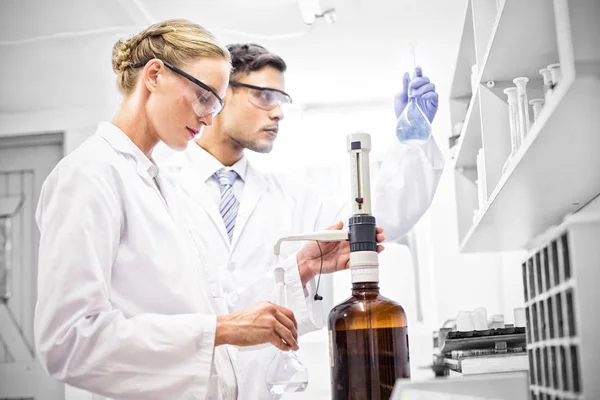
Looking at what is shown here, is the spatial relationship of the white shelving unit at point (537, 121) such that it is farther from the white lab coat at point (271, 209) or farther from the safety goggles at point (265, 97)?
the safety goggles at point (265, 97)

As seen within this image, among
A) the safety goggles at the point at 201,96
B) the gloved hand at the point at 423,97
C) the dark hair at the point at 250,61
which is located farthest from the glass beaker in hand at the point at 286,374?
the dark hair at the point at 250,61

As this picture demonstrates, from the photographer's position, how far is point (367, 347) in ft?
3.83

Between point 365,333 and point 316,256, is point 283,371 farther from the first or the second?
point 365,333

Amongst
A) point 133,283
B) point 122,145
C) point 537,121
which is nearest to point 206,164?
point 122,145

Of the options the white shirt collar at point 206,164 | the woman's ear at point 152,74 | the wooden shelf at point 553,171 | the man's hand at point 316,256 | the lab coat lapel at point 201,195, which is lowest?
the man's hand at point 316,256

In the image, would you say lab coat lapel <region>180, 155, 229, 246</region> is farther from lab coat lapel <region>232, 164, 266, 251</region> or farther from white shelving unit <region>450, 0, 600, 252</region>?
white shelving unit <region>450, 0, 600, 252</region>

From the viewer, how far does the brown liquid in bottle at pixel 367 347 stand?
1.16m

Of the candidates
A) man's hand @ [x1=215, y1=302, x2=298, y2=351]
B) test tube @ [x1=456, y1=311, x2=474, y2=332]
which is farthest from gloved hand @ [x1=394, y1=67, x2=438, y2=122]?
man's hand @ [x1=215, y1=302, x2=298, y2=351]

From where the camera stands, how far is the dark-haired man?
6.90 ft

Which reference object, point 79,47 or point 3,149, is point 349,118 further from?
point 3,149

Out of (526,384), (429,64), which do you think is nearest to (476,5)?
(526,384)

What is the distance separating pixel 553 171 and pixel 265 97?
1317mm

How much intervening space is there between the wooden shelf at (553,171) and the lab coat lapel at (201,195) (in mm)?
766

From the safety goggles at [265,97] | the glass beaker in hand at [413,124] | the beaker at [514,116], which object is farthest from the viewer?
the safety goggles at [265,97]
